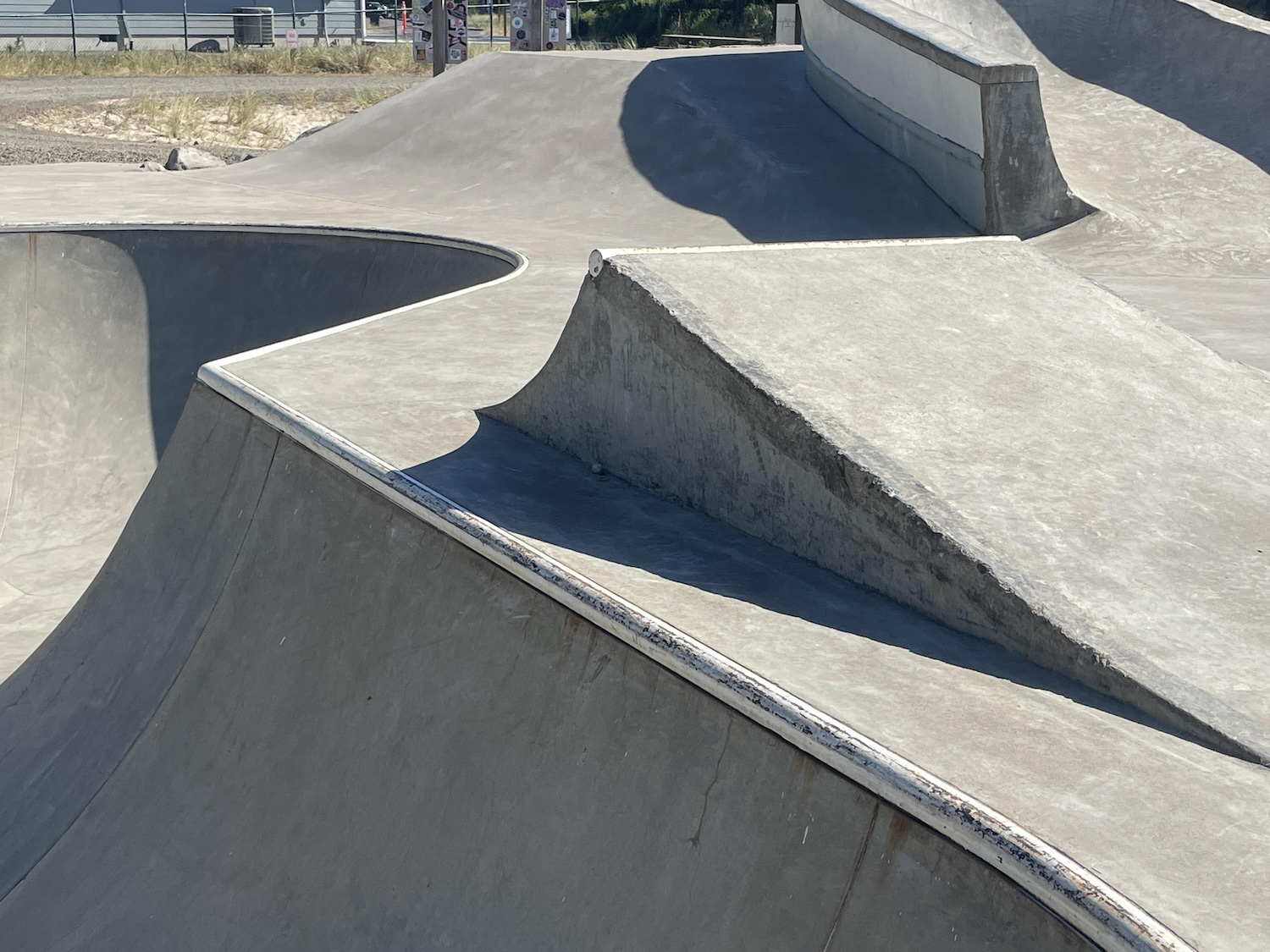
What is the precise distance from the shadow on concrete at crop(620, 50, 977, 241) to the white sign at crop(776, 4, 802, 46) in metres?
8.29

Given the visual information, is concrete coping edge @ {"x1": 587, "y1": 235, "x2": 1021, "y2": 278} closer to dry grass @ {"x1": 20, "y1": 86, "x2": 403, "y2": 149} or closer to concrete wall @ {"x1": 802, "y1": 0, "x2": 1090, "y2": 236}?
concrete wall @ {"x1": 802, "y1": 0, "x2": 1090, "y2": 236}

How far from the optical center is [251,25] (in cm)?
3397

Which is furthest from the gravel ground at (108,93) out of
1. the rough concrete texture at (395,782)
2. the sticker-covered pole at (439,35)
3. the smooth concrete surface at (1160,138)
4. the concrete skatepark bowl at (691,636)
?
the rough concrete texture at (395,782)

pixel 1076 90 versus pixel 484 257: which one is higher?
pixel 1076 90

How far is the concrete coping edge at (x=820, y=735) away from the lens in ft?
6.67

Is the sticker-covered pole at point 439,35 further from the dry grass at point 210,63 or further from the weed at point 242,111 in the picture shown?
the dry grass at point 210,63

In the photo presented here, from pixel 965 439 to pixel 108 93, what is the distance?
75.6ft

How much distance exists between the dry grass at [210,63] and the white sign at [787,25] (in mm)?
10056

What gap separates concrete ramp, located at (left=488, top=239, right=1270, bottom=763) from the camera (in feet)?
9.68

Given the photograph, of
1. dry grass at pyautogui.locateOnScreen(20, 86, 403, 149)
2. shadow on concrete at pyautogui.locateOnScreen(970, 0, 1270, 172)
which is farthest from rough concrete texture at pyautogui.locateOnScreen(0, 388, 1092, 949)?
dry grass at pyautogui.locateOnScreen(20, 86, 403, 149)

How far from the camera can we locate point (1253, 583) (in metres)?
3.14

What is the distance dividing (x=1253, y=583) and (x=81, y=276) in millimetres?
8052

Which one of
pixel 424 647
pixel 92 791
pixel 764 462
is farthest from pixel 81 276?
pixel 764 462

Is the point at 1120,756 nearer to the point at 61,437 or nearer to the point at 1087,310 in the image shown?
the point at 1087,310
